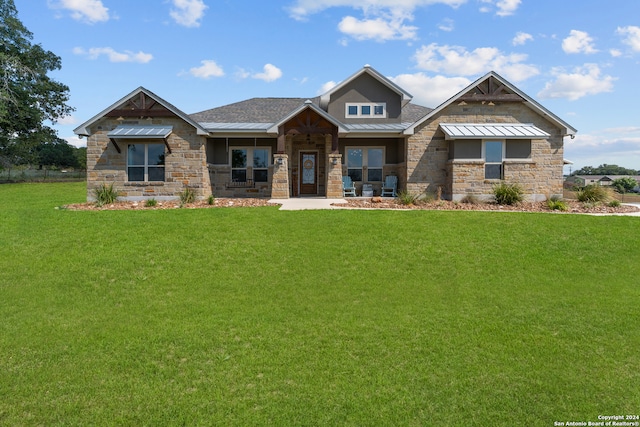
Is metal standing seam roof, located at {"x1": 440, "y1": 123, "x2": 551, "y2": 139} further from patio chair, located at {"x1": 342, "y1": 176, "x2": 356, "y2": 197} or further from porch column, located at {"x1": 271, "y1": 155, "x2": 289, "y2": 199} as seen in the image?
porch column, located at {"x1": 271, "y1": 155, "x2": 289, "y2": 199}

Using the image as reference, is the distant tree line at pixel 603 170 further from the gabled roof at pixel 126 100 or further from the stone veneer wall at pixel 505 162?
the gabled roof at pixel 126 100

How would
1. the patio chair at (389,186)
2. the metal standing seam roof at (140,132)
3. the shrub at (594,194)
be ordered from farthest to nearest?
the patio chair at (389,186)
the metal standing seam roof at (140,132)
the shrub at (594,194)

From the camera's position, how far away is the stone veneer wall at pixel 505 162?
17281mm

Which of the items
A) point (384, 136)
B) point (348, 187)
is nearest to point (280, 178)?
point (348, 187)

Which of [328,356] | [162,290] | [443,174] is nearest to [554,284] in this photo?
[328,356]

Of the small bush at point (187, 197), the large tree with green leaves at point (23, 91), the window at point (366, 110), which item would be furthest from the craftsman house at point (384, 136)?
the large tree with green leaves at point (23, 91)

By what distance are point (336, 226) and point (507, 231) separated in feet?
14.2

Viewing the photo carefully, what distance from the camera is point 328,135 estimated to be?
1869 cm

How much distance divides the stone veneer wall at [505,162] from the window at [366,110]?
3026mm

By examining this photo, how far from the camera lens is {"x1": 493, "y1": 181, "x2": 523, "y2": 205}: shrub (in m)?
15.7

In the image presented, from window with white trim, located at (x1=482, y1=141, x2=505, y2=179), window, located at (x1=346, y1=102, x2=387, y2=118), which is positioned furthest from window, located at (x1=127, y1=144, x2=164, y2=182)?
window with white trim, located at (x1=482, y1=141, x2=505, y2=179)

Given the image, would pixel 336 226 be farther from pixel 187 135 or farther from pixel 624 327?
pixel 187 135

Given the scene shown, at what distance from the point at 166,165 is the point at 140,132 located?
169 cm

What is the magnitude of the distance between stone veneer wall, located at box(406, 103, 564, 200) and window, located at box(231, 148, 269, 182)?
7102 mm
